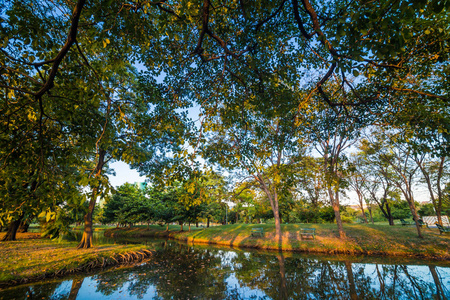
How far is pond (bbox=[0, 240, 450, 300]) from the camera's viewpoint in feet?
24.1

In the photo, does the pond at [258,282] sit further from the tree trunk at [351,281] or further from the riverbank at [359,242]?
the riverbank at [359,242]

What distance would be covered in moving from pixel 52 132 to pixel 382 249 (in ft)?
68.9

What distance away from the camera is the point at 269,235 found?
70.8 feet

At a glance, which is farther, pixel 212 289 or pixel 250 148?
pixel 212 289

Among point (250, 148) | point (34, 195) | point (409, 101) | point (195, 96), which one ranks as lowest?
point (34, 195)

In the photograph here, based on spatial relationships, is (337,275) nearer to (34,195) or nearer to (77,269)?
(34,195)

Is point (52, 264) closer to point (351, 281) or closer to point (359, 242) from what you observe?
point (351, 281)

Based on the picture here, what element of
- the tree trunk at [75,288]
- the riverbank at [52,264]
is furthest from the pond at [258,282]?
the riverbank at [52,264]

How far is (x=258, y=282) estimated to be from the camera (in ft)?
29.3

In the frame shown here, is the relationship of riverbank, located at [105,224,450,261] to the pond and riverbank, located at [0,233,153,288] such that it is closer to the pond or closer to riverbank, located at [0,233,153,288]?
the pond

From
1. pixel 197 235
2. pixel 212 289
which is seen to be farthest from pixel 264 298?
pixel 197 235

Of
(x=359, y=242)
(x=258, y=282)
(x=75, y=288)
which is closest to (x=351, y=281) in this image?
(x=258, y=282)

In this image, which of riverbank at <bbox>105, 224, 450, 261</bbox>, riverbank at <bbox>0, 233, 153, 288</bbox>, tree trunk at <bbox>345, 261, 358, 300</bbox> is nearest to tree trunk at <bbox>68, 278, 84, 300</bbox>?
riverbank at <bbox>0, 233, 153, 288</bbox>

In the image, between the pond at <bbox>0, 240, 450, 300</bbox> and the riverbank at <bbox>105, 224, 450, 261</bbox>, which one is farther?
the riverbank at <bbox>105, 224, 450, 261</bbox>
